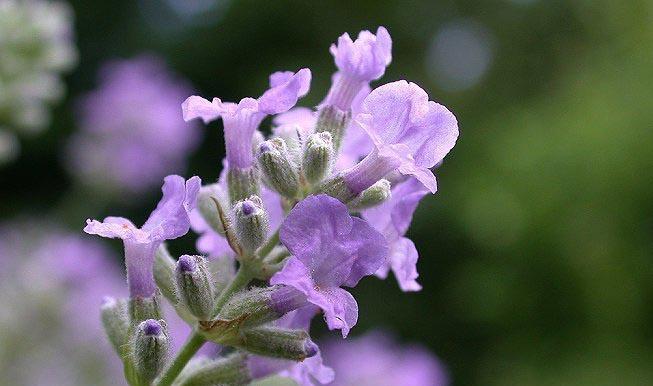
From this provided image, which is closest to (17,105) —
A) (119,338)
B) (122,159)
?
(119,338)

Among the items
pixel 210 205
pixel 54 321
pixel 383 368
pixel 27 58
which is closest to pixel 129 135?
pixel 54 321

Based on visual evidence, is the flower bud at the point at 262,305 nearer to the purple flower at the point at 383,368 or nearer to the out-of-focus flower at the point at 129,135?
the purple flower at the point at 383,368

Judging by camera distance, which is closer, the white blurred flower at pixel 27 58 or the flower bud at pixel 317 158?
the flower bud at pixel 317 158

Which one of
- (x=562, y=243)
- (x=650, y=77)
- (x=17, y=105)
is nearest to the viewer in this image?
(x=17, y=105)

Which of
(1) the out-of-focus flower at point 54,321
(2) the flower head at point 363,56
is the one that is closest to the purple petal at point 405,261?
(2) the flower head at point 363,56

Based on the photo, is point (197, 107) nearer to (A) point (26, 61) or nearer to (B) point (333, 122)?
(B) point (333, 122)

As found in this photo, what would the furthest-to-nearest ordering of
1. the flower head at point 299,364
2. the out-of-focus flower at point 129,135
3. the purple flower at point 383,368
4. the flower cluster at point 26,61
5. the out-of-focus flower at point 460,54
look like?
1. the out-of-focus flower at point 460,54
2. the out-of-focus flower at point 129,135
3. the purple flower at point 383,368
4. the flower cluster at point 26,61
5. the flower head at point 299,364

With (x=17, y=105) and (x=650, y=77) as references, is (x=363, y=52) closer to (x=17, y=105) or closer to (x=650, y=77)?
(x=17, y=105)

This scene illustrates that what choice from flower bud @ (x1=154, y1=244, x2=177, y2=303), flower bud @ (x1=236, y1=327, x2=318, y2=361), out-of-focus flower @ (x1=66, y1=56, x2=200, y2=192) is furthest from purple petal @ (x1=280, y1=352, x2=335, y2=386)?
out-of-focus flower @ (x1=66, y1=56, x2=200, y2=192)
